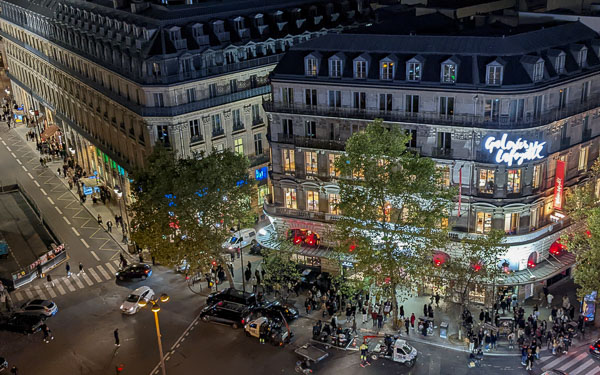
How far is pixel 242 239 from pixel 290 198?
9625mm

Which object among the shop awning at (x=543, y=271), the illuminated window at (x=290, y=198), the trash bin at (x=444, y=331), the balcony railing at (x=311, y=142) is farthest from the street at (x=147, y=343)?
the balcony railing at (x=311, y=142)

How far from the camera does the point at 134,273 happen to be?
71188mm

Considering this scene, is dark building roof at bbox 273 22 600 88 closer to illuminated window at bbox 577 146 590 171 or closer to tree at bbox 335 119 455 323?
tree at bbox 335 119 455 323

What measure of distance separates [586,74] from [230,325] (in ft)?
137

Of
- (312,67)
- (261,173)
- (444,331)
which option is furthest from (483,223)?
(261,173)

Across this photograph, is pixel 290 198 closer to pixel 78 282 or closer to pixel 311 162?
pixel 311 162

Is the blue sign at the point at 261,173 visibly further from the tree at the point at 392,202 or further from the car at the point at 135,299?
the tree at the point at 392,202

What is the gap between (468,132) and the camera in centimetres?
6031

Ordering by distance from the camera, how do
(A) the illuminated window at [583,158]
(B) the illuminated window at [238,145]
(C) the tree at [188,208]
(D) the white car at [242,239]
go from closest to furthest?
(C) the tree at [188,208]
(A) the illuminated window at [583,158]
(D) the white car at [242,239]
(B) the illuminated window at [238,145]

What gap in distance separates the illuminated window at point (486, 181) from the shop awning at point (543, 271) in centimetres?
834

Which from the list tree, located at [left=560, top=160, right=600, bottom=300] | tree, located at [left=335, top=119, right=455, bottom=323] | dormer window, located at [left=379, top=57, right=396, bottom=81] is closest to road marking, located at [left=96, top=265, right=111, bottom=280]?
tree, located at [left=335, top=119, right=455, bottom=323]

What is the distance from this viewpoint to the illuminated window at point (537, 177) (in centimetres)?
6164

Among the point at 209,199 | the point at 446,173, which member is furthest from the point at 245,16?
the point at 446,173

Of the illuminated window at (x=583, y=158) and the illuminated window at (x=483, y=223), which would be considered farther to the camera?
the illuminated window at (x=583, y=158)
